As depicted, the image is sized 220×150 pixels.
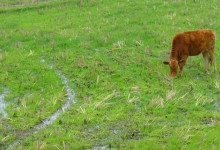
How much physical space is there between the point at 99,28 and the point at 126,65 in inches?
191

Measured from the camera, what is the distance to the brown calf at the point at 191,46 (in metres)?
15.1

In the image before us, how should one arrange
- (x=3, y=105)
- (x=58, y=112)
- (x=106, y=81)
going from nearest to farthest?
1. (x=58, y=112)
2. (x=3, y=105)
3. (x=106, y=81)

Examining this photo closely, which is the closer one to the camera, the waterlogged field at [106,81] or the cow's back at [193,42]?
the waterlogged field at [106,81]

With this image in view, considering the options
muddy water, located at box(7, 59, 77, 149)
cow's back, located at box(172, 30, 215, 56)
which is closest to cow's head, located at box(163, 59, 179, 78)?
cow's back, located at box(172, 30, 215, 56)

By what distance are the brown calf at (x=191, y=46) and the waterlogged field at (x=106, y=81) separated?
1.70ft

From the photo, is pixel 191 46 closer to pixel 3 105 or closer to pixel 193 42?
pixel 193 42

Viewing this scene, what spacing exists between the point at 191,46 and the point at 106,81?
3.03 meters

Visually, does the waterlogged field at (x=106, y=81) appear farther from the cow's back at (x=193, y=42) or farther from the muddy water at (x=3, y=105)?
the cow's back at (x=193, y=42)

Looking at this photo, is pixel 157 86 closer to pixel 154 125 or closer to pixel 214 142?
pixel 154 125

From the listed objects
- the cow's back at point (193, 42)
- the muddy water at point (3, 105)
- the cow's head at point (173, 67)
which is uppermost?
the cow's back at point (193, 42)

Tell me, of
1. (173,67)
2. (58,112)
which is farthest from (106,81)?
(58,112)

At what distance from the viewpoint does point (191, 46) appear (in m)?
15.3

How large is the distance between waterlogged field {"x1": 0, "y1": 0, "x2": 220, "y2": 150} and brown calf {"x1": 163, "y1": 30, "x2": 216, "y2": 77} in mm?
517

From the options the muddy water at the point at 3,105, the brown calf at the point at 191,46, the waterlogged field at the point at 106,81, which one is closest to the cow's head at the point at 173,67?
the brown calf at the point at 191,46
